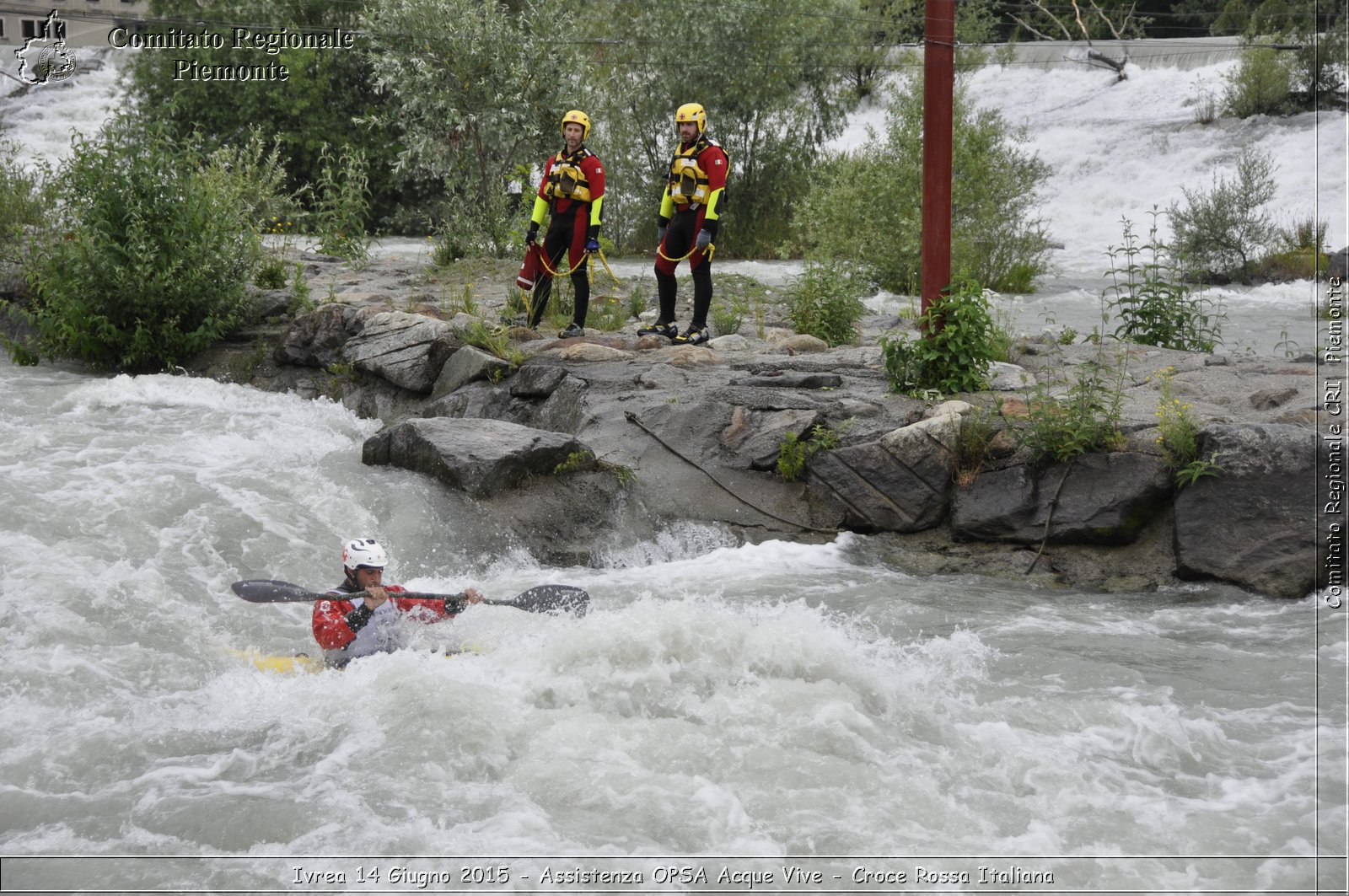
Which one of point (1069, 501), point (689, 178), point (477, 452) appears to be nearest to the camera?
point (1069, 501)

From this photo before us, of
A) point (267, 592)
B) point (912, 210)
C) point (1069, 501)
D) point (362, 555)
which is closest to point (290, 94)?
point (912, 210)

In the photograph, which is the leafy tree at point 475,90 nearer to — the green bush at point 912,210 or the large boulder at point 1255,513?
the green bush at point 912,210

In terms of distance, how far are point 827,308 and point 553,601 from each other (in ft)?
18.0

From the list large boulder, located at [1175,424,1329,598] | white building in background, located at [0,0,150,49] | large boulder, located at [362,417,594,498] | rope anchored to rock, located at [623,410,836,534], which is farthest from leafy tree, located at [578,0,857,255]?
large boulder, located at [1175,424,1329,598]

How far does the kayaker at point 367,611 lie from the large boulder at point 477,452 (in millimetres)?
1879

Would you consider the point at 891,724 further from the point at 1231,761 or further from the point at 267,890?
the point at 267,890

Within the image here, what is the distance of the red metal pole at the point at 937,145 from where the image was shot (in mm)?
7836

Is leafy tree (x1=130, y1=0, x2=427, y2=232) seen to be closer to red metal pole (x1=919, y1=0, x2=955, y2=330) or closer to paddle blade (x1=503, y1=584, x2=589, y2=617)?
red metal pole (x1=919, y1=0, x2=955, y2=330)

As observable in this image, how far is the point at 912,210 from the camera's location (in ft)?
52.0

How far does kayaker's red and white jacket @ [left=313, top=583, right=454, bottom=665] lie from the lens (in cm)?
565

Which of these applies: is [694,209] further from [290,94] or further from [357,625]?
[290,94]

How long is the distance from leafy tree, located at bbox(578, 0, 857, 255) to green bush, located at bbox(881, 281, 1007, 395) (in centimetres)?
1367

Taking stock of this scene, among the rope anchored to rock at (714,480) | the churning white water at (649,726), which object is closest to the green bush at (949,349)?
the rope anchored to rock at (714,480)

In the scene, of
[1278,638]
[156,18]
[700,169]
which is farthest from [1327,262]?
[156,18]
